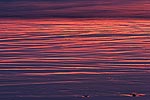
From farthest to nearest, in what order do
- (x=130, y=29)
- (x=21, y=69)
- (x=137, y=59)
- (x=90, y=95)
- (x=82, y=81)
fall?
(x=130, y=29)
(x=137, y=59)
(x=21, y=69)
(x=82, y=81)
(x=90, y=95)

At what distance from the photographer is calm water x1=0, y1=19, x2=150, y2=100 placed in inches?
365

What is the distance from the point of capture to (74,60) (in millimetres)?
12211

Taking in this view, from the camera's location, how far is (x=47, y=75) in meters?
10.6

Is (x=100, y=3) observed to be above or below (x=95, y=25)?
above

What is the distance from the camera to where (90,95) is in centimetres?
881

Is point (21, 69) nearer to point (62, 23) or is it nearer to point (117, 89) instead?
point (117, 89)

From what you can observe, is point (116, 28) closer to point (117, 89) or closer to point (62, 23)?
point (62, 23)

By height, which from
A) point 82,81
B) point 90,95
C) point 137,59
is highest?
point 137,59

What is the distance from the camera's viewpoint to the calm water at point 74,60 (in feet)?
30.4

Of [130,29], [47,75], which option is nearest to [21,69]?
[47,75]

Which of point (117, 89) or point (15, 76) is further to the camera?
point (15, 76)

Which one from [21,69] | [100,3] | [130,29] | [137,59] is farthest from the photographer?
[100,3]

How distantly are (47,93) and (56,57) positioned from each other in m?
3.68

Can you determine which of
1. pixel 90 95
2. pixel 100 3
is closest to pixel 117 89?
pixel 90 95
